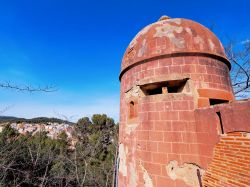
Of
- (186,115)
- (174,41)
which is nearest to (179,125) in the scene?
(186,115)

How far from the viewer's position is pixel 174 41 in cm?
450

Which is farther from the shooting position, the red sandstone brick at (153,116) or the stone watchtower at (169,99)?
the red sandstone brick at (153,116)

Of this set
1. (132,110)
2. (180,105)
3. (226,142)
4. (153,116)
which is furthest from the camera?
(132,110)

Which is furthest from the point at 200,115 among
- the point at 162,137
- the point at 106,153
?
the point at 106,153

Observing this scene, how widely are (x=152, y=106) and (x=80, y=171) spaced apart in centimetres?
1372

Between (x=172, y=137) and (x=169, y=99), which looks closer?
(x=172, y=137)

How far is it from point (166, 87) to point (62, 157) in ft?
40.2

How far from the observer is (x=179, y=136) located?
3855mm

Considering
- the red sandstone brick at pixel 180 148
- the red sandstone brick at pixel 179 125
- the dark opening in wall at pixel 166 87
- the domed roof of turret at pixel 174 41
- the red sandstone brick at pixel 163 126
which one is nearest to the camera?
the red sandstone brick at pixel 180 148

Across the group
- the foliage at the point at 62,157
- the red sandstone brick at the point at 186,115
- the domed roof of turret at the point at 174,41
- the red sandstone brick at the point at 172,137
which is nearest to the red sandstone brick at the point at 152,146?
the red sandstone brick at the point at 172,137

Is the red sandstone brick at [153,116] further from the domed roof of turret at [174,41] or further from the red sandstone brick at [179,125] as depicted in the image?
the domed roof of turret at [174,41]

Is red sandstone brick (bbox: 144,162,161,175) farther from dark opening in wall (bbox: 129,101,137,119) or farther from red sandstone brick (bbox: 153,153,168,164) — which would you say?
dark opening in wall (bbox: 129,101,137,119)

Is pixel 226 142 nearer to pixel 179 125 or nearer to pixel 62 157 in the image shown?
pixel 179 125

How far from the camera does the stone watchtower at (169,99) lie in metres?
3.80
